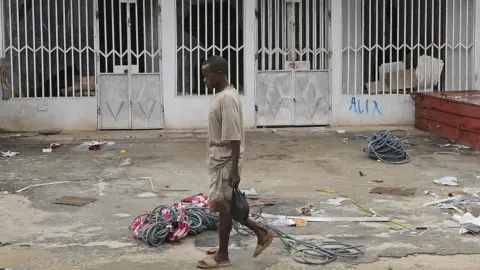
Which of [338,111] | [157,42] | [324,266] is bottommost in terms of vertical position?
[324,266]

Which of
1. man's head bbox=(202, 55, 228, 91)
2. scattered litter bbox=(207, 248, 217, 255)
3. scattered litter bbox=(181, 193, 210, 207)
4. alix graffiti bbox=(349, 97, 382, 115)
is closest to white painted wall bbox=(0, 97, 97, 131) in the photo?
alix graffiti bbox=(349, 97, 382, 115)

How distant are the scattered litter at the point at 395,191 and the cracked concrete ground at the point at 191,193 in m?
0.12

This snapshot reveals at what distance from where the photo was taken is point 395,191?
7.95 m

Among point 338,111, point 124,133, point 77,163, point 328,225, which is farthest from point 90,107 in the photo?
point 328,225

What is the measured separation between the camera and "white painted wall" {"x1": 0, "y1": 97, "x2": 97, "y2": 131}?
12.8m

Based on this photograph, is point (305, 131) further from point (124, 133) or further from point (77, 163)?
point (77, 163)

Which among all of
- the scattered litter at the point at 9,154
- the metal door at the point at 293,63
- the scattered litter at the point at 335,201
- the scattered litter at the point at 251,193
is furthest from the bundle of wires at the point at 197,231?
the metal door at the point at 293,63

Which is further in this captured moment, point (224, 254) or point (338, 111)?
point (338, 111)

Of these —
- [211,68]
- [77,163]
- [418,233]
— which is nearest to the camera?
[211,68]

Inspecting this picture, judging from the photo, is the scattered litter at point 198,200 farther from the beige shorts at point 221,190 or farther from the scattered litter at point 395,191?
the scattered litter at point 395,191

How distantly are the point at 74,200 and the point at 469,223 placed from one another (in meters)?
4.05

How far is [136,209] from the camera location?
720cm

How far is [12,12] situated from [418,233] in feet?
30.1

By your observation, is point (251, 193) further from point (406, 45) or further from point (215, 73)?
point (406, 45)
